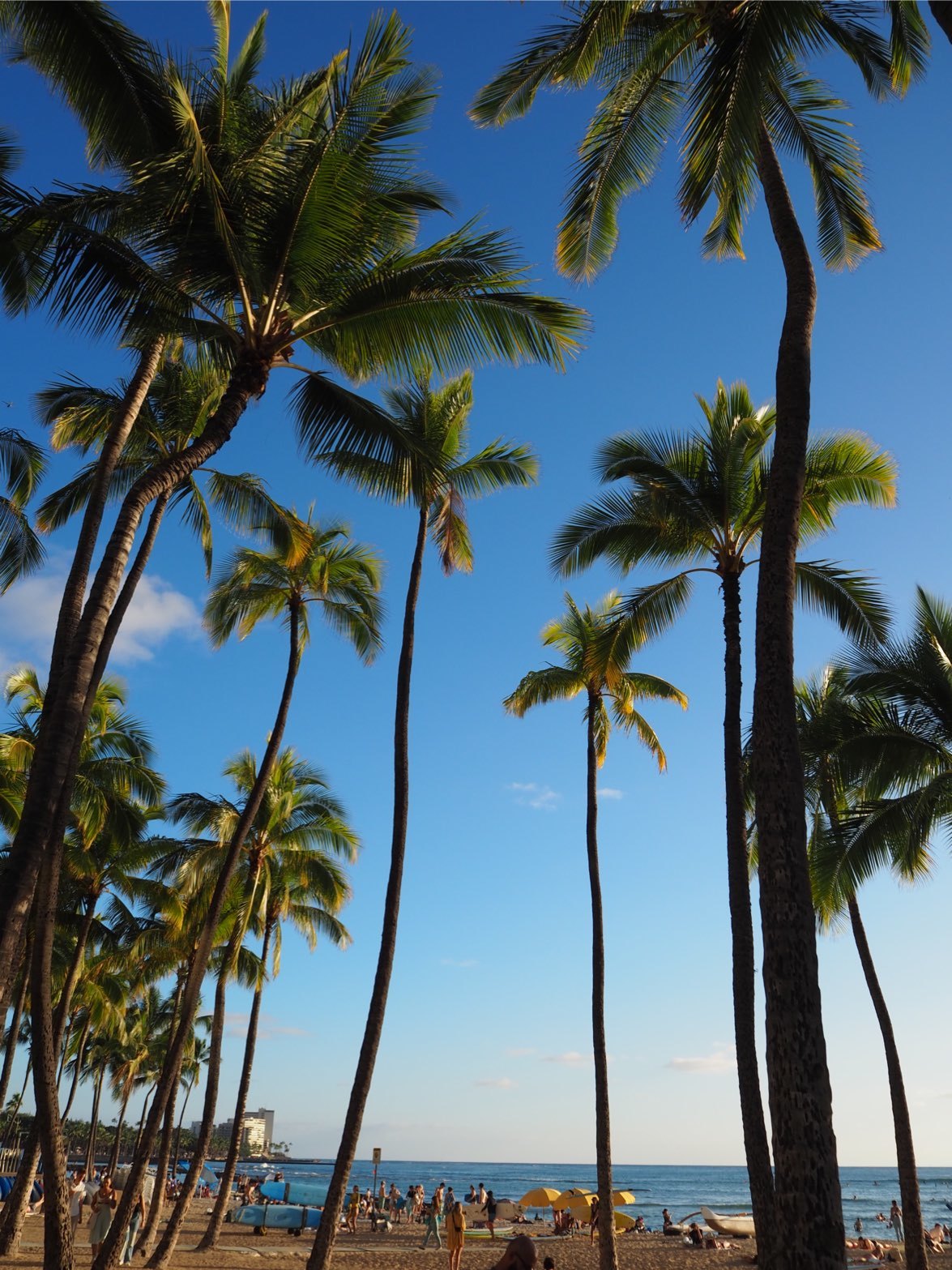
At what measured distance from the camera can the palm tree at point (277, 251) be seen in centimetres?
1022

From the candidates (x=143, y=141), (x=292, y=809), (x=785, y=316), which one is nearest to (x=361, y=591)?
(x=292, y=809)

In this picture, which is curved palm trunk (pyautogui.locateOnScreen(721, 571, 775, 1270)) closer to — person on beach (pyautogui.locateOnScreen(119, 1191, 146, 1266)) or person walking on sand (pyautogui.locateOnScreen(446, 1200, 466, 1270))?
person walking on sand (pyautogui.locateOnScreen(446, 1200, 466, 1270))

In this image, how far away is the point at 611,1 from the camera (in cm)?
955

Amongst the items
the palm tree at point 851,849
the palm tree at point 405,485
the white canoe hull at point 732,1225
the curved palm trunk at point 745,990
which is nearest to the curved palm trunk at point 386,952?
the palm tree at point 405,485

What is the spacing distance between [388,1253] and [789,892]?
22.2 m

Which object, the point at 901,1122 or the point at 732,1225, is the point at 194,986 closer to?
the point at 901,1122

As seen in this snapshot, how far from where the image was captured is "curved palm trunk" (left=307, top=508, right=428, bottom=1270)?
12797 mm

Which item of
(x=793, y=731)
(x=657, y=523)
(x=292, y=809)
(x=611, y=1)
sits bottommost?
(x=793, y=731)

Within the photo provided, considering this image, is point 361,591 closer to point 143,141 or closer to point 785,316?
point 143,141

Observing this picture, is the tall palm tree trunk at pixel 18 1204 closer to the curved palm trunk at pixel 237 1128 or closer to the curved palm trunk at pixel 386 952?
the curved palm trunk at pixel 237 1128

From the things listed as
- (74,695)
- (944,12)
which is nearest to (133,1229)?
(74,695)

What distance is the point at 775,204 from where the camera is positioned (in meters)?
10.1

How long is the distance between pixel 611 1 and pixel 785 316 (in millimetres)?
3537

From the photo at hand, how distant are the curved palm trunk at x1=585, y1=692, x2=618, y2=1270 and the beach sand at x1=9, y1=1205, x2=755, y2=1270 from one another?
3.94 m
